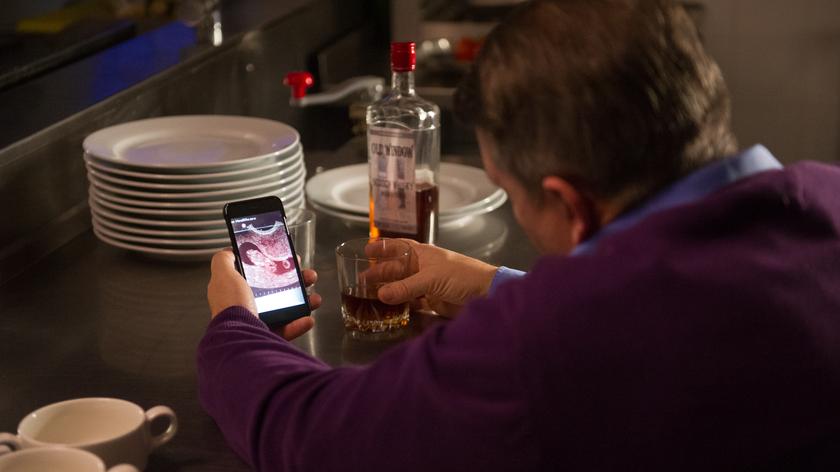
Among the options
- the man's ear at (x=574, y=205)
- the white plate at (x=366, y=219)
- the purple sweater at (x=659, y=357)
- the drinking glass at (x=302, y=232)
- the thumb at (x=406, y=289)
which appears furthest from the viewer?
the white plate at (x=366, y=219)

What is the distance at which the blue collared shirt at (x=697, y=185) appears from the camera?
2.69 ft

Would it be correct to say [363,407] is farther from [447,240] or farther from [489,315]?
[447,240]

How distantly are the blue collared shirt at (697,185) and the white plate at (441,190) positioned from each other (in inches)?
30.1

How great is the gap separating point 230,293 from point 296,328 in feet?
0.37

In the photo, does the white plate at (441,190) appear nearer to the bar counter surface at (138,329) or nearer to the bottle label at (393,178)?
the bar counter surface at (138,329)

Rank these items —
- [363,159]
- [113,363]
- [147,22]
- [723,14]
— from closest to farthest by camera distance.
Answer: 1. [113,363]
2. [363,159]
3. [147,22]
4. [723,14]

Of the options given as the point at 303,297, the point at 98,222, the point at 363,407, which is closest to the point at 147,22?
the point at 98,222

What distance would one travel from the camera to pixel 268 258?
1.24 meters

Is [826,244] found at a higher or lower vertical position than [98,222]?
higher

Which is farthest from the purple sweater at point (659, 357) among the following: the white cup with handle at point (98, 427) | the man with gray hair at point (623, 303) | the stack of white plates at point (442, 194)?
the stack of white plates at point (442, 194)

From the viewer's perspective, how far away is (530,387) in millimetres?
763

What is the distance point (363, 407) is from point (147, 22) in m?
1.75

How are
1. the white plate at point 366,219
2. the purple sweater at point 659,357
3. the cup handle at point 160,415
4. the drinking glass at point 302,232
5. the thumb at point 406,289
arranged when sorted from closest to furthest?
the purple sweater at point 659,357
the cup handle at point 160,415
the thumb at point 406,289
the drinking glass at point 302,232
the white plate at point 366,219

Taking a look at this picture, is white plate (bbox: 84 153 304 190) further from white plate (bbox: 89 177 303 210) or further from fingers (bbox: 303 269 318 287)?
fingers (bbox: 303 269 318 287)
